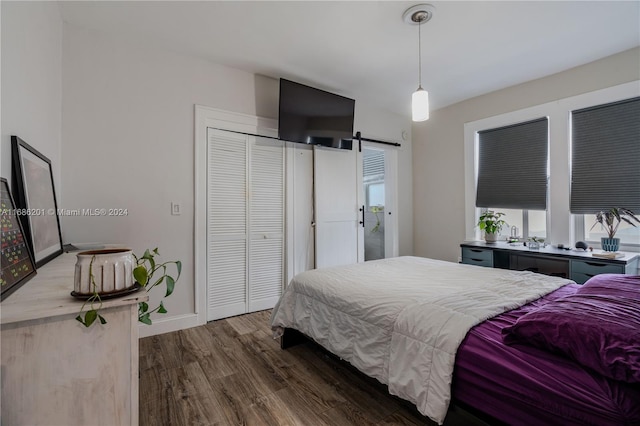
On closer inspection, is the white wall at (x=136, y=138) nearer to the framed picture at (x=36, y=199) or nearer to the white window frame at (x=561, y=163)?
the framed picture at (x=36, y=199)

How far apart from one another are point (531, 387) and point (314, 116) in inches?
118

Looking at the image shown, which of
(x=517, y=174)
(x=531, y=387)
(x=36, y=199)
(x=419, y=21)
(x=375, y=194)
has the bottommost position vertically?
(x=531, y=387)

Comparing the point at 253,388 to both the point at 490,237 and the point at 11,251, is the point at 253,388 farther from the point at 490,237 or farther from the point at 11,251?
the point at 490,237

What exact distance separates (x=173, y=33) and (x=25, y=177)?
170cm

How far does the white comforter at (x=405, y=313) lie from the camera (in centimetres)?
131

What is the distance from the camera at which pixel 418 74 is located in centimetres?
321

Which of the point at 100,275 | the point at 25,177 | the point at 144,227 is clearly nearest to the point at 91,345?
the point at 100,275

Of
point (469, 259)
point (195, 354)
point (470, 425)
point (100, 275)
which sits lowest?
point (195, 354)

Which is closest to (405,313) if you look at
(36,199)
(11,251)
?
(11,251)

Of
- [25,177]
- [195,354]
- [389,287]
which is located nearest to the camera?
[25,177]

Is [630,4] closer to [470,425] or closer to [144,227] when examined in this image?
[470,425]

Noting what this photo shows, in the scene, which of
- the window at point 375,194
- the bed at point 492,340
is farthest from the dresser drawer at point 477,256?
the window at point 375,194

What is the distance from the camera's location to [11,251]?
112cm

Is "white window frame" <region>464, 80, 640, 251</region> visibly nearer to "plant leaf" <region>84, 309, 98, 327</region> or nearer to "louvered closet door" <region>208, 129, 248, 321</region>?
"louvered closet door" <region>208, 129, 248, 321</region>
